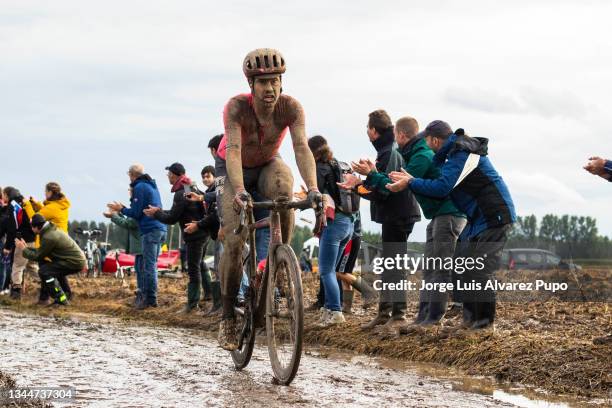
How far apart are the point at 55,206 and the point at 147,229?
119 inches

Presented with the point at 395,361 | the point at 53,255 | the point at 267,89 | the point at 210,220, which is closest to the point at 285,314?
the point at 267,89

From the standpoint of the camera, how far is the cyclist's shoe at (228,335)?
27.5 ft

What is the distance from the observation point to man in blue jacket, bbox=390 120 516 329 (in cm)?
1004

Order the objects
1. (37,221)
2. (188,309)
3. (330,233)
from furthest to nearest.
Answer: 1. (37,221)
2. (188,309)
3. (330,233)

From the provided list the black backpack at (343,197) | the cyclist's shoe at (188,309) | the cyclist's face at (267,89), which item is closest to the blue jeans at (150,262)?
the cyclist's shoe at (188,309)

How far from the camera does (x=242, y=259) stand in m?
8.31

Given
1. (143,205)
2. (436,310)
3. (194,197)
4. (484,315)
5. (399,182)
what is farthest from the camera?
(143,205)

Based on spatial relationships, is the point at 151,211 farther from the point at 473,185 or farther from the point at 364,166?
the point at 473,185

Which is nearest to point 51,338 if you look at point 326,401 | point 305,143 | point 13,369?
point 13,369

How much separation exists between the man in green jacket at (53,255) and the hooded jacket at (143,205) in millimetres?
1787

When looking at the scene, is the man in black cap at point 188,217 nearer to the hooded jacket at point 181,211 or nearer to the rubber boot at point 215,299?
the hooded jacket at point 181,211

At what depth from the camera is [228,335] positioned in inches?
331

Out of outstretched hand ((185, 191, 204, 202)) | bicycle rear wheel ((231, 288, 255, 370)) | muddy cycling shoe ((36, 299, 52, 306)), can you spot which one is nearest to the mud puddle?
bicycle rear wheel ((231, 288, 255, 370))

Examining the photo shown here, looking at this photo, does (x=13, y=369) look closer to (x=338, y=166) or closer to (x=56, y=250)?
(x=338, y=166)
